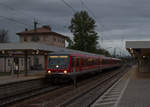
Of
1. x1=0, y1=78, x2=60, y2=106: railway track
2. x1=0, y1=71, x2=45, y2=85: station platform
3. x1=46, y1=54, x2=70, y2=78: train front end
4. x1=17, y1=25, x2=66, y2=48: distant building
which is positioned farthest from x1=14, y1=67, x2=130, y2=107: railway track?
x1=17, y1=25, x2=66, y2=48: distant building

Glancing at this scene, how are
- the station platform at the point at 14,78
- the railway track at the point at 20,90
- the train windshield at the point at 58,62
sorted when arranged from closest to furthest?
the railway track at the point at 20,90, the station platform at the point at 14,78, the train windshield at the point at 58,62

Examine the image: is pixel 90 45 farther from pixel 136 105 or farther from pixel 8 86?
pixel 136 105

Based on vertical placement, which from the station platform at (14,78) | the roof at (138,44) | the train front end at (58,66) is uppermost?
the roof at (138,44)

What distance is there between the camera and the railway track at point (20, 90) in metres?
13.4

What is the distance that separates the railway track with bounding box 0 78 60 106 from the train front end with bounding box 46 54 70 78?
1335 mm

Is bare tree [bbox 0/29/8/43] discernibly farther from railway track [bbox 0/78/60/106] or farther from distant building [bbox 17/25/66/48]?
railway track [bbox 0/78/60/106]

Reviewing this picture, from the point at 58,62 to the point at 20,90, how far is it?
3.82 m

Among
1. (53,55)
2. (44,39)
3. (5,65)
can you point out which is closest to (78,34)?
(44,39)

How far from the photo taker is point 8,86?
15172 millimetres

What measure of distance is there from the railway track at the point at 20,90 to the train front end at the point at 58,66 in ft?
4.38

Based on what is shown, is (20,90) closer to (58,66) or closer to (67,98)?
(58,66)

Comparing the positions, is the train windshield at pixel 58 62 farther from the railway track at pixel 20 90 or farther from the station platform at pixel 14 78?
the station platform at pixel 14 78

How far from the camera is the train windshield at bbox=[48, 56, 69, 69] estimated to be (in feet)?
59.7

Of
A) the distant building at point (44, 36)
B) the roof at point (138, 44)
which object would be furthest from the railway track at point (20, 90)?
the distant building at point (44, 36)
